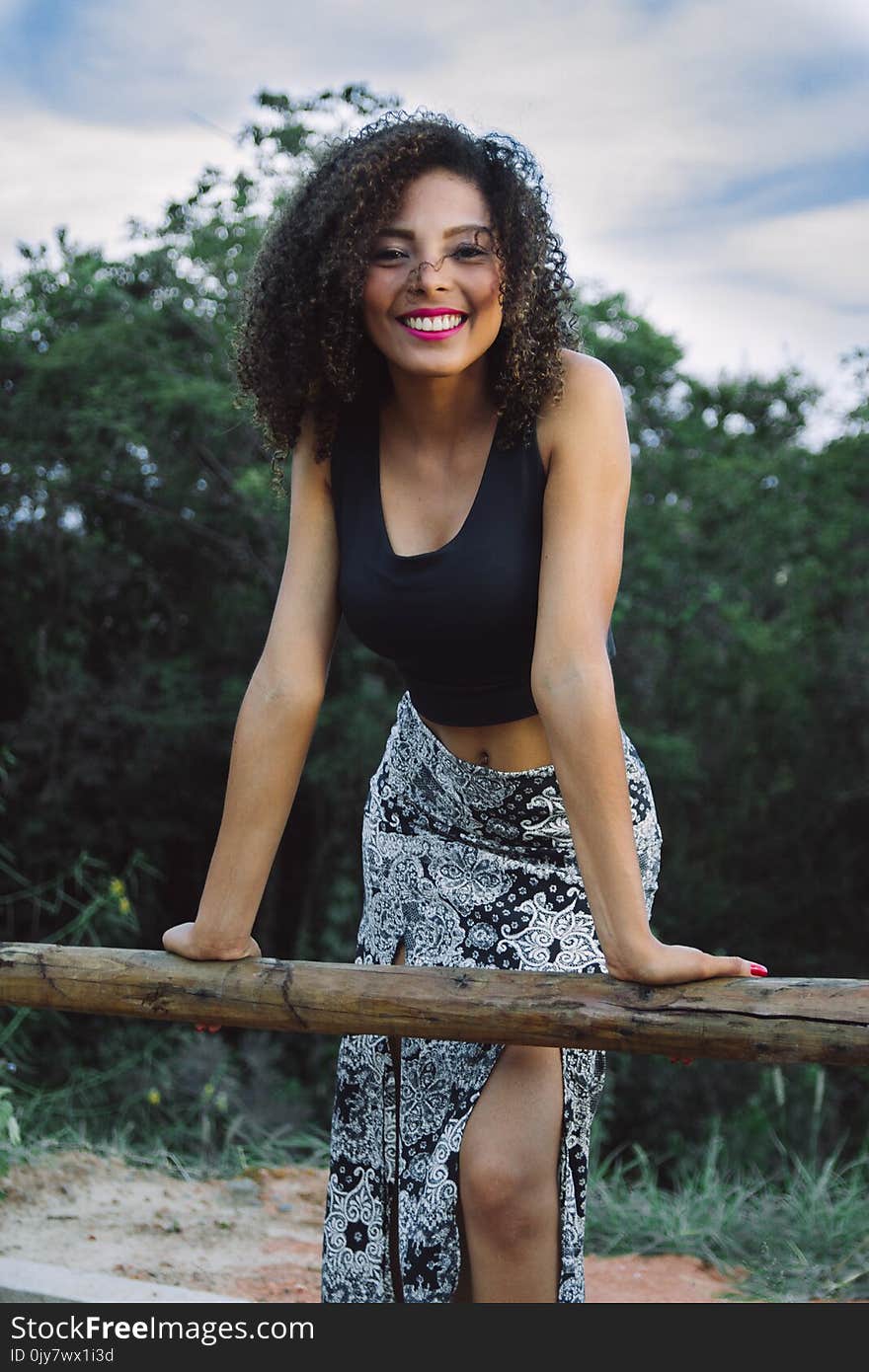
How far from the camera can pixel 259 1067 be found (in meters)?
8.44

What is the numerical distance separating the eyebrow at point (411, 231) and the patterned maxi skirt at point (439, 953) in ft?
2.59

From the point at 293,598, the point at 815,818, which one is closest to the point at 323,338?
the point at 293,598

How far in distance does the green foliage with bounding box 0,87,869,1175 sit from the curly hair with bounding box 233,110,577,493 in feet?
19.0

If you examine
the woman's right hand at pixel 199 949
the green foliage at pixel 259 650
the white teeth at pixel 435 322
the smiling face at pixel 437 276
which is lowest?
the woman's right hand at pixel 199 949

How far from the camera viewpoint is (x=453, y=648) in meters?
2.37

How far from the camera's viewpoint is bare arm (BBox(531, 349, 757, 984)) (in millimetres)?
2119

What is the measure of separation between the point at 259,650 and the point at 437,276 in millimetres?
7353

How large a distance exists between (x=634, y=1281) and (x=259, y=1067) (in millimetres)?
4219

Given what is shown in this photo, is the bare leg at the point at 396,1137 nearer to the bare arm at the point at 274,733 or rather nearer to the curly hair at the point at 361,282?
the bare arm at the point at 274,733

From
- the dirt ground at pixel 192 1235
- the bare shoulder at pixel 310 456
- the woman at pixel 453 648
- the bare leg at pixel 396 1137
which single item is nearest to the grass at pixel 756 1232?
the dirt ground at pixel 192 1235

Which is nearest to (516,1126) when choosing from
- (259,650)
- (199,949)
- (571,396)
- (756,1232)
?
(199,949)

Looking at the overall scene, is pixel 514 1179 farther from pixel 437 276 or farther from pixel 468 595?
pixel 437 276

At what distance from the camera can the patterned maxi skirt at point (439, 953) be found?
238 centimetres

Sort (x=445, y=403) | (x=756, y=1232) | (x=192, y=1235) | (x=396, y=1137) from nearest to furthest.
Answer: (x=445, y=403) < (x=396, y=1137) < (x=192, y=1235) < (x=756, y=1232)
